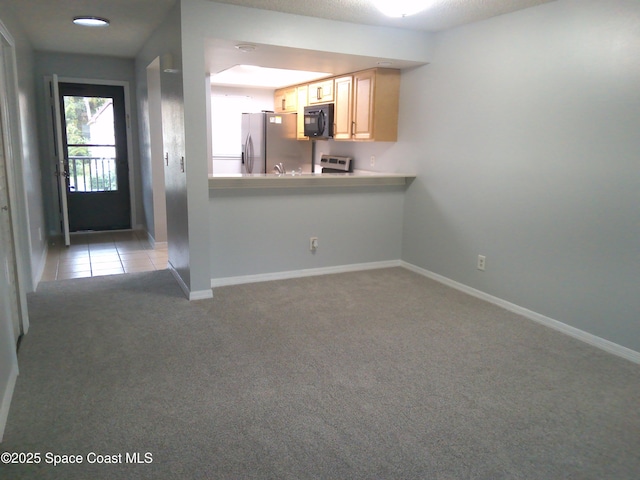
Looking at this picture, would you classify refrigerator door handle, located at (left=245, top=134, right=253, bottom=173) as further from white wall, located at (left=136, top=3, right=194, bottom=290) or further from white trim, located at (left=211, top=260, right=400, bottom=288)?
white trim, located at (left=211, top=260, right=400, bottom=288)

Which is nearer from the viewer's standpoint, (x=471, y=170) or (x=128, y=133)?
(x=471, y=170)

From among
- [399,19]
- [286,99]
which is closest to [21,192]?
[399,19]

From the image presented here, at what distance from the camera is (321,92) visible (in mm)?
5723

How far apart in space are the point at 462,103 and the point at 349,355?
251 centimetres

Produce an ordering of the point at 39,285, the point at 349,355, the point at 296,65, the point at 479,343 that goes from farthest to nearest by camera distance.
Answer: the point at 296,65
the point at 39,285
the point at 479,343
the point at 349,355

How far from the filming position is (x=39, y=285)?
423 centimetres

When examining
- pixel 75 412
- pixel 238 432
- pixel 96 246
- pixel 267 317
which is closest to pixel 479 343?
pixel 267 317

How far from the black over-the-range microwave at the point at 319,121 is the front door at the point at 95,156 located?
2.83 meters

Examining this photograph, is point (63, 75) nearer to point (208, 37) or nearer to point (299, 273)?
point (208, 37)

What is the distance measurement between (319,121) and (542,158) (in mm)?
2854

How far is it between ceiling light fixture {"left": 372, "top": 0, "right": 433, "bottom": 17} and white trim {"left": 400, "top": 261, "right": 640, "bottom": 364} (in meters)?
2.36

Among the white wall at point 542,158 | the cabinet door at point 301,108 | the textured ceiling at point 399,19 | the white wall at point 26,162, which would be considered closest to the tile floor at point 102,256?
the white wall at point 26,162

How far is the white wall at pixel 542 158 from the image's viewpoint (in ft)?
9.73

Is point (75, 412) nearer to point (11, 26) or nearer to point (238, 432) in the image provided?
point (238, 432)
